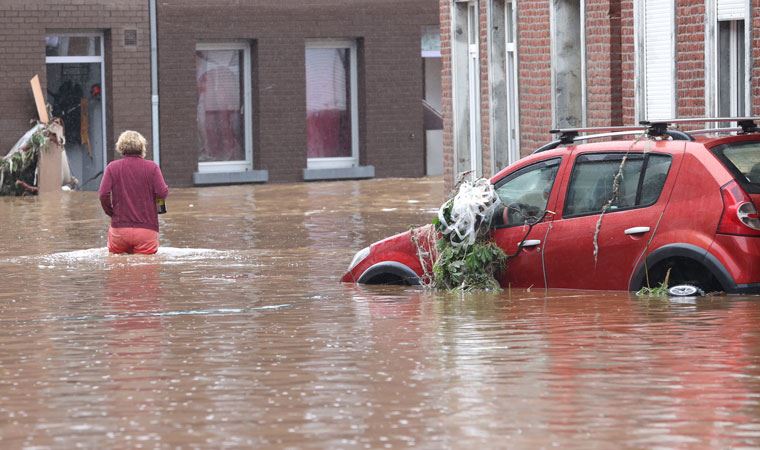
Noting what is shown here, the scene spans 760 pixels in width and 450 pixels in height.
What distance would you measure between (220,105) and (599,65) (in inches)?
575

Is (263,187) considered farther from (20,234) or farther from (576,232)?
(576,232)

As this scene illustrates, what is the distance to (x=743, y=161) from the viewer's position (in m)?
11.9

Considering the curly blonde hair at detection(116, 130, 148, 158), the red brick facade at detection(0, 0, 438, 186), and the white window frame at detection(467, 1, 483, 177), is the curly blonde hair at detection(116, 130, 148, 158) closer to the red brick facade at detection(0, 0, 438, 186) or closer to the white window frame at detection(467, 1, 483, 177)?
the white window frame at detection(467, 1, 483, 177)

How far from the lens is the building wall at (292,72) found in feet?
A: 107

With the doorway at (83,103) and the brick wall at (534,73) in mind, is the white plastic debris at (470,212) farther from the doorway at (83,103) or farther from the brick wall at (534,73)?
the doorway at (83,103)

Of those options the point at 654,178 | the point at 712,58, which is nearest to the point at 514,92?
the point at 712,58

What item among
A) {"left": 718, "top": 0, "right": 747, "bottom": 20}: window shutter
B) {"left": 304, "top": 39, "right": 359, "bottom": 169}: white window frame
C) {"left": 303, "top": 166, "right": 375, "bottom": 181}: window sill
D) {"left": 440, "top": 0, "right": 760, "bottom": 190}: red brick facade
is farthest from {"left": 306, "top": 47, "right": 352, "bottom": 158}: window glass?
{"left": 718, "top": 0, "right": 747, "bottom": 20}: window shutter

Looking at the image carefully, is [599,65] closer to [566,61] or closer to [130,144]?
[566,61]

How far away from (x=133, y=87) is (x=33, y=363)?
22458 mm

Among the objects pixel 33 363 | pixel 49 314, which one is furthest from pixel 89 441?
pixel 49 314

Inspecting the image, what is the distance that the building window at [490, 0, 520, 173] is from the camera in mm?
23094

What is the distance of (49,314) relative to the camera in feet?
42.2

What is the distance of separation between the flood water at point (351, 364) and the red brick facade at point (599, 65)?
4420 mm

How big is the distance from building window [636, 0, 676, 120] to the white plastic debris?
5.78 metres
